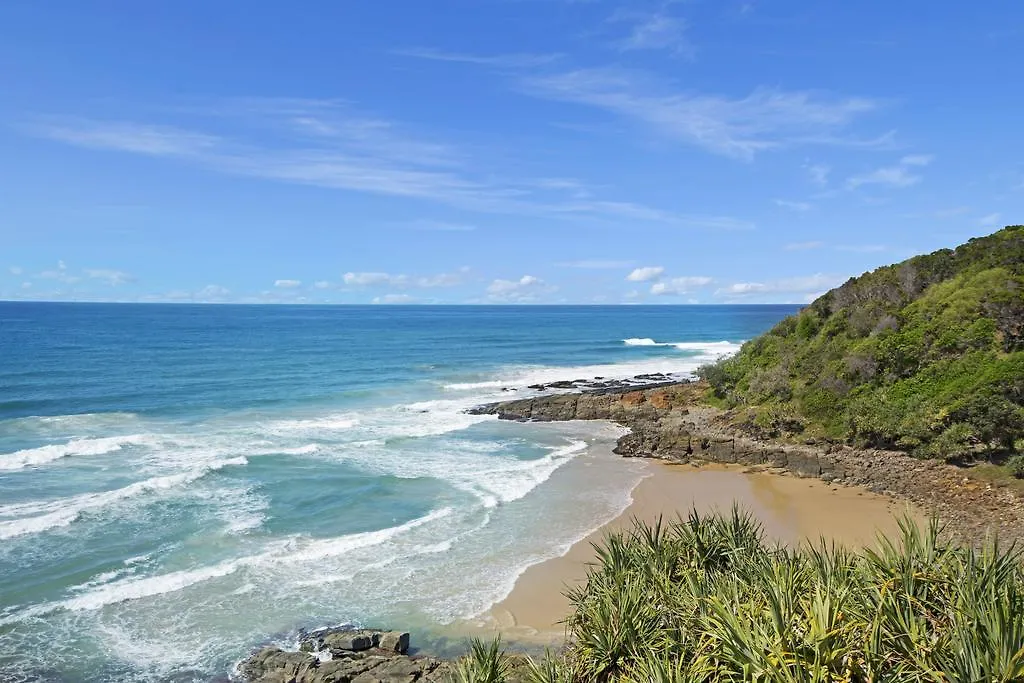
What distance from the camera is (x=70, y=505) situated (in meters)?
22.6

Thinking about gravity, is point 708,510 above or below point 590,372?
below

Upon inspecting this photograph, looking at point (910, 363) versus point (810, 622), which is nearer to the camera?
point (810, 622)

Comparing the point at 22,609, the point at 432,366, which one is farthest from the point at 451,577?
the point at 432,366

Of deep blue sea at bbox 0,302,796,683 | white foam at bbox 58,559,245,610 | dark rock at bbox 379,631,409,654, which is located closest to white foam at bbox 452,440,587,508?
deep blue sea at bbox 0,302,796,683

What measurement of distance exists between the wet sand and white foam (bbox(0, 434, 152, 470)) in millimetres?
22553

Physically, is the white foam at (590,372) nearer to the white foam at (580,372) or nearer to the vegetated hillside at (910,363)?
the white foam at (580,372)

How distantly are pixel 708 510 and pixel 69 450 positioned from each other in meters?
27.0

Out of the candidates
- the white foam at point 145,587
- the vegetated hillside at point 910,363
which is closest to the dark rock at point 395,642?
the white foam at point 145,587

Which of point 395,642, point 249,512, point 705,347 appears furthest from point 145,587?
point 705,347

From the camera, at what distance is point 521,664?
11.8 metres

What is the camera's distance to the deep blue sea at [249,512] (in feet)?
49.8

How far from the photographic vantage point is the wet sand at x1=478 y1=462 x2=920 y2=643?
50.5 feet

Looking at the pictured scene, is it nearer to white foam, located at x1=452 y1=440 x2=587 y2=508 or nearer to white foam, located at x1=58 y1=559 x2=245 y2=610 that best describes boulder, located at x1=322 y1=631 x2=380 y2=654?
white foam, located at x1=58 y1=559 x2=245 y2=610

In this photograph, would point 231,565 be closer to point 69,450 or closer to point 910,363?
point 69,450
